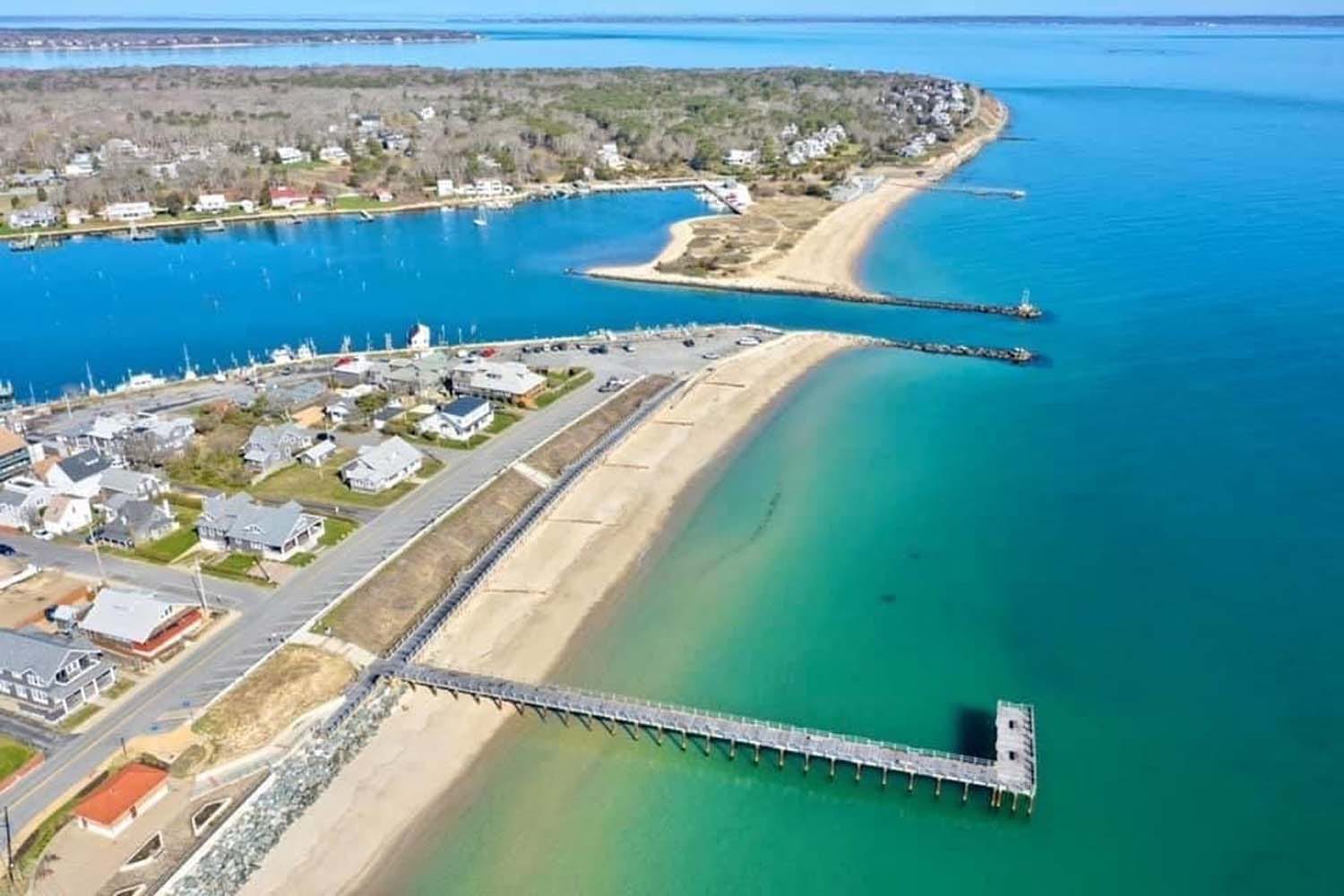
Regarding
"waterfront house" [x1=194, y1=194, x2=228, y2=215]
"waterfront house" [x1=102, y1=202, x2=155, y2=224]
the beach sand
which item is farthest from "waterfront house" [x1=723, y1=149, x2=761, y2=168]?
the beach sand

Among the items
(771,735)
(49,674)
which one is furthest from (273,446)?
(771,735)

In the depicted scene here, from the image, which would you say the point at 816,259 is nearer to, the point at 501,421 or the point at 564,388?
the point at 564,388

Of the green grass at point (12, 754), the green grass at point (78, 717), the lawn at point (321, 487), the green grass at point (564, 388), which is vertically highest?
the green grass at point (564, 388)

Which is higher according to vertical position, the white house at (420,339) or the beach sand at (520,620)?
the white house at (420,339)

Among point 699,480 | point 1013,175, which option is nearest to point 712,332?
point 699,480

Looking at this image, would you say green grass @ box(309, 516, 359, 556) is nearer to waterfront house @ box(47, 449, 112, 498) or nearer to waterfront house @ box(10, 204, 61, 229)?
waterfront house @ box(47, 449, 112, 498)

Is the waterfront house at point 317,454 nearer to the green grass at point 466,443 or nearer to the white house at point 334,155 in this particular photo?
Answer: the green grass at point 466,443

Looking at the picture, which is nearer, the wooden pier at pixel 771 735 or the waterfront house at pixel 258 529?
the wooden pier at pixel 771 735

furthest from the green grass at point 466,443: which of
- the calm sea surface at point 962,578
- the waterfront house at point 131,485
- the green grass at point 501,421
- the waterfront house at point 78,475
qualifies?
the waterfront house at point 78,475

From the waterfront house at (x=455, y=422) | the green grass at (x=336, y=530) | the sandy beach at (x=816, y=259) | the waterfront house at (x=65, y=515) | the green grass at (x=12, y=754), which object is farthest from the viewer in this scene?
the sandy beach at (x=816, y=259)
